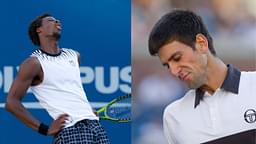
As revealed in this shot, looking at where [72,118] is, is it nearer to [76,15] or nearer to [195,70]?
[76,15]

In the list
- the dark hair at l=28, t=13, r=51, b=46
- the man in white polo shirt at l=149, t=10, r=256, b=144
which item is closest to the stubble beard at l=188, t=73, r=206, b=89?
the man in white polo shirt at l=149, t=10, r=256, b=144

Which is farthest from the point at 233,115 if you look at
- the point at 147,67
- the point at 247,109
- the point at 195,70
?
the point at 147,67

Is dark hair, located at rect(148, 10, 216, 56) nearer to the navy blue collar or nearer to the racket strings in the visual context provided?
the navy blue collar

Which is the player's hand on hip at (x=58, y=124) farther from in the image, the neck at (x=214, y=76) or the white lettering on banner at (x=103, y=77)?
the neck at (x=214, y=76)

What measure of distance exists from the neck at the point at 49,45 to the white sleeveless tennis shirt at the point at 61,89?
43mm

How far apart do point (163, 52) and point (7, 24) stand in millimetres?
2971

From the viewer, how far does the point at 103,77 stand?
14.6 feet

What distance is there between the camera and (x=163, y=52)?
166cm

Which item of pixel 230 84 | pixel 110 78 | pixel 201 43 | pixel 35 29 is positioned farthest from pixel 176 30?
pixel 110 78

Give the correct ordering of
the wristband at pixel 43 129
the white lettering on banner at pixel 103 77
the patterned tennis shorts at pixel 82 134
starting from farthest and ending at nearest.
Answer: the white lettering on banner at pixel 103 77, the wristband at pixel 43 129, the patterned tennis shorts at pixel 82 134

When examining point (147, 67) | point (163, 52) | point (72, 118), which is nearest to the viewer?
point (163, 52)

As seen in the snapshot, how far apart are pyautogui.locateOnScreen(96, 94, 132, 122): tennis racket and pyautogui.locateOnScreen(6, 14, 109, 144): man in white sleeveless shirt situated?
30.5 inches

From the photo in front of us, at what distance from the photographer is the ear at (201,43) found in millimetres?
1679

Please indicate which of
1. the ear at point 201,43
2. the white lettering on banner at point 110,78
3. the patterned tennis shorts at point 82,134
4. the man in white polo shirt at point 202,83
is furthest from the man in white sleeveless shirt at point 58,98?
the ear at point 201,43
